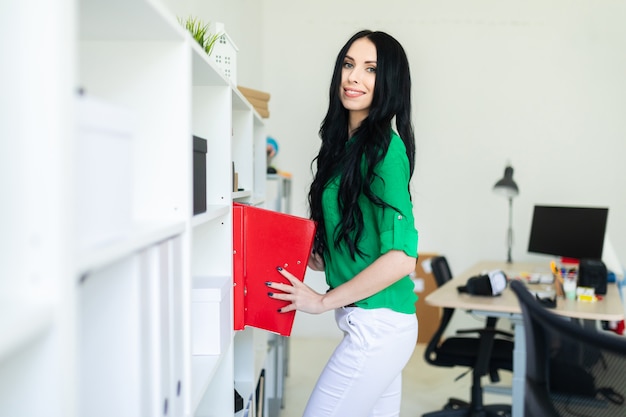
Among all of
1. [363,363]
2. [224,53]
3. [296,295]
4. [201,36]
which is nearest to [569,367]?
[363,363]

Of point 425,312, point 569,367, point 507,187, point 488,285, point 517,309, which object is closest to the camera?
point 569,367

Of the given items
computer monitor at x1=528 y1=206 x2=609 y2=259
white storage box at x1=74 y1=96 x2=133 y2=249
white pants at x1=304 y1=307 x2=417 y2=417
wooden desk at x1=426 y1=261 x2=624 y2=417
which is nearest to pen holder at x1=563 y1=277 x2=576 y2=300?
wooden desk at x1=426 y1=261 x2=624 y2=417

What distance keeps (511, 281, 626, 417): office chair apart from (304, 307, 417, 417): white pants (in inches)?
12.8

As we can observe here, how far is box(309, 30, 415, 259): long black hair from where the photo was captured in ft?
5.12

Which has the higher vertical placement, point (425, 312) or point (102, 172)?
point (102, 172)

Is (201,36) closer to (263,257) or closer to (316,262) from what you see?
(263,257)

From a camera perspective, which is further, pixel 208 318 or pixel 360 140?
pixel 360 140

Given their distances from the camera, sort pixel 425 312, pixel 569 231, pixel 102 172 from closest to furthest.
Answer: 1. pixel 102 172
2. pixel 569 231
3. pixel 425 312

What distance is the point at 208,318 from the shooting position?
1.49 metres

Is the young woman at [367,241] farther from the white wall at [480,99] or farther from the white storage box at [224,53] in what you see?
the white wall at [480,99]

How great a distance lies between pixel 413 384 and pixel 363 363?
98.7 inches

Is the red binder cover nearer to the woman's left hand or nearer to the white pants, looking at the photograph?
the woman's left hand

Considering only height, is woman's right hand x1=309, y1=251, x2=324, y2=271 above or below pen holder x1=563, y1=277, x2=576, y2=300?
above

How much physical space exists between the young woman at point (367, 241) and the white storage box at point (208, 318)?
20 cm
